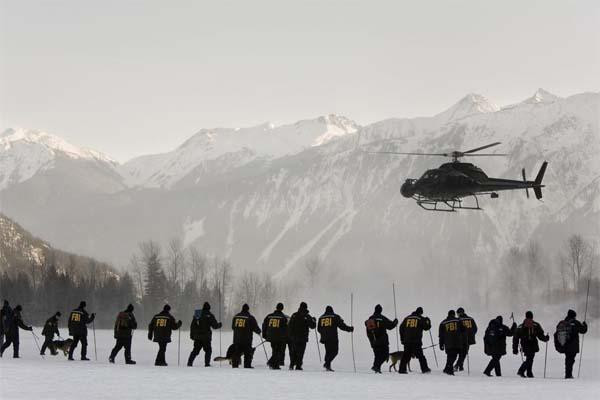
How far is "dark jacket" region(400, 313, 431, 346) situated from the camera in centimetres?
3134

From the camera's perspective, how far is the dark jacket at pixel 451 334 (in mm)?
31688

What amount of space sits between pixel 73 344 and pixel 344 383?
464 inches

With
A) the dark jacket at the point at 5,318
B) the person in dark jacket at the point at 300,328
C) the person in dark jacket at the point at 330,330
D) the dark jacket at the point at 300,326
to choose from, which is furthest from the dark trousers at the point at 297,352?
the dark jacket at the point at 5,318

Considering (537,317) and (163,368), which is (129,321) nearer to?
(163,368)

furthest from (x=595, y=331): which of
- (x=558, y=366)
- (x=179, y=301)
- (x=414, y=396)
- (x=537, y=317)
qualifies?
(x=414, y=396)

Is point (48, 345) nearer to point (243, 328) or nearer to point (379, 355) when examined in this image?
point (243, 328)

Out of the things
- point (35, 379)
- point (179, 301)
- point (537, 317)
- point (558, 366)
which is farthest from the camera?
point (537, 317)

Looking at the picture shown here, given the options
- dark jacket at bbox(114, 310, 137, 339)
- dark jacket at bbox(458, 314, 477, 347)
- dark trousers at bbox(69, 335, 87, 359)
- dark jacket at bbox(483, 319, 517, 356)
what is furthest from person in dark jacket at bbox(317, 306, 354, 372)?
dark trousers at bbox(69, 335, 87, 359)

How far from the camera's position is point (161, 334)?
31562 mm

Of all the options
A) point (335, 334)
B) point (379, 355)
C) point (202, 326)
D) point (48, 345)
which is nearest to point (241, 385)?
point (202, 326)

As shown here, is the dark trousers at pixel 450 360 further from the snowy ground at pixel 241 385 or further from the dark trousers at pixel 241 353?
the dark trousers at pixel 241 353

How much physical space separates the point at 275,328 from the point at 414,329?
4742 millimetres

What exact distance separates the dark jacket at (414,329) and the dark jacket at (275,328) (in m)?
4.07

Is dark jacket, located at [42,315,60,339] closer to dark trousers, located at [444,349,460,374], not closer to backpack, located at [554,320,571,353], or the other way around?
dark trousers, located at [444,349,460,374]
